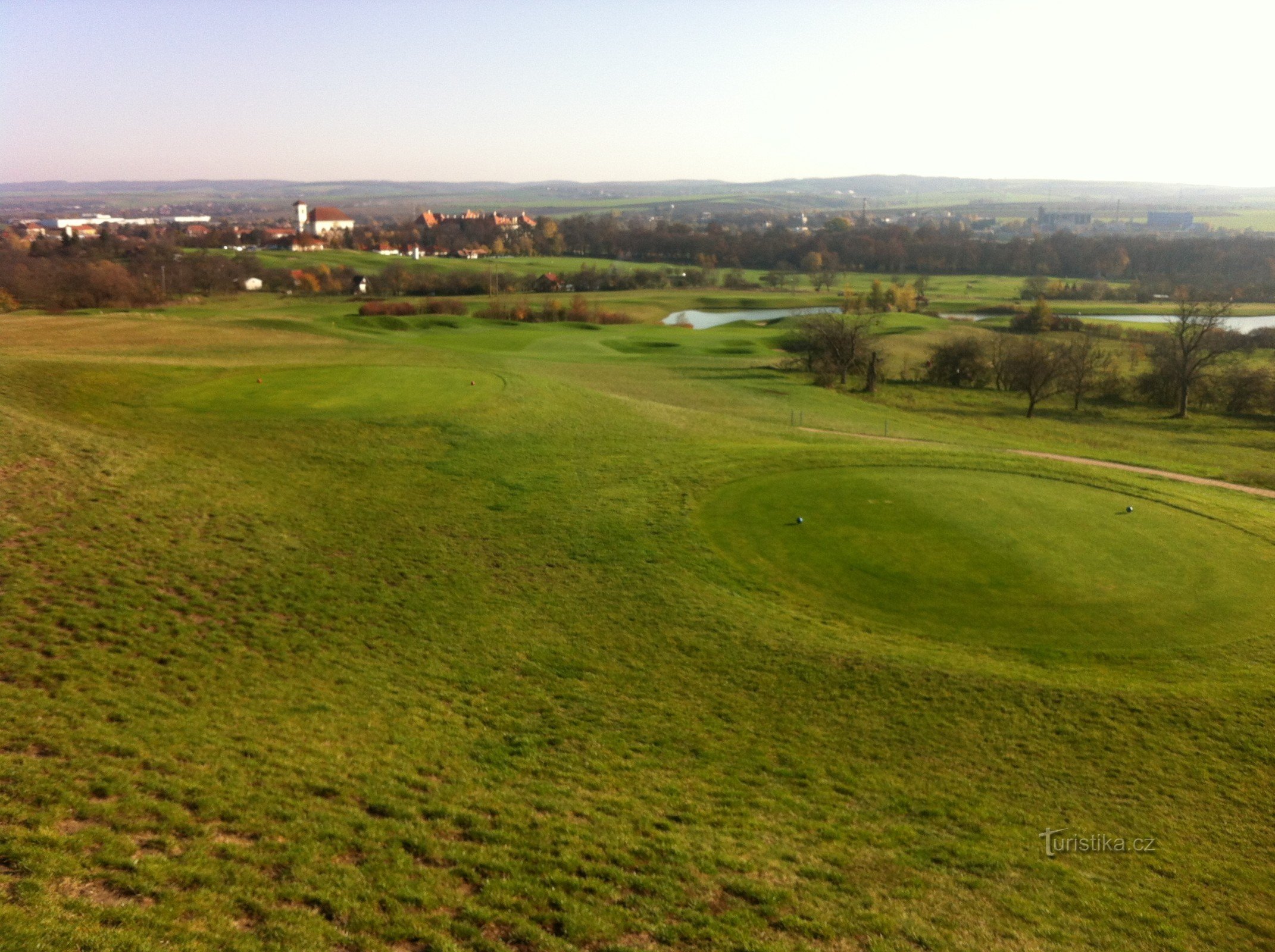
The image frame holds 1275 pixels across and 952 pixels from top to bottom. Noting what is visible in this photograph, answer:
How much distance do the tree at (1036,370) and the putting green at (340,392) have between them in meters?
31.8

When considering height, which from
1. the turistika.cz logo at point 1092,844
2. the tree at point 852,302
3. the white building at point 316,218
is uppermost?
the white building at point 316,218

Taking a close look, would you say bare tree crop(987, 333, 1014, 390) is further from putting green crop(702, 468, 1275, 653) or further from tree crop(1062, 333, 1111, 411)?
putting green crop(702, 468, 1275, 653)

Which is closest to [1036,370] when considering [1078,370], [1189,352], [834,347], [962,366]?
[1078,370]

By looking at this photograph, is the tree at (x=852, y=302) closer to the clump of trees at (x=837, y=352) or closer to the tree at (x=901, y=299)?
the tree at (x=901, y=299)

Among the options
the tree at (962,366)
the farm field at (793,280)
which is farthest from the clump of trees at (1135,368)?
the farm field at (793,280)

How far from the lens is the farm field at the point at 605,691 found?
8492 mm

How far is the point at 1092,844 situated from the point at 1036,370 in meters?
43.2

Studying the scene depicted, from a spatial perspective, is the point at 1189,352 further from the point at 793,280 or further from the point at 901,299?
the point at 793,280

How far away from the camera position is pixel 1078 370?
4981 centimetres

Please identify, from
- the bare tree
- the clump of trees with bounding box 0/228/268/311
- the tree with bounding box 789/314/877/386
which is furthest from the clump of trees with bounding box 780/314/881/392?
the clump of trees with bounding box 0/228/268/311

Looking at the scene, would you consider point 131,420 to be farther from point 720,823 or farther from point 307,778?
point 720,823

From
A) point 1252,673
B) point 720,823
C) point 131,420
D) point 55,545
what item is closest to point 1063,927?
point 720,823

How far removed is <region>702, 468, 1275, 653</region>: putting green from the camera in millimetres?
16047

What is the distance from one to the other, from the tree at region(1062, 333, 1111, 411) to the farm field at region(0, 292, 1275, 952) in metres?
25.0
